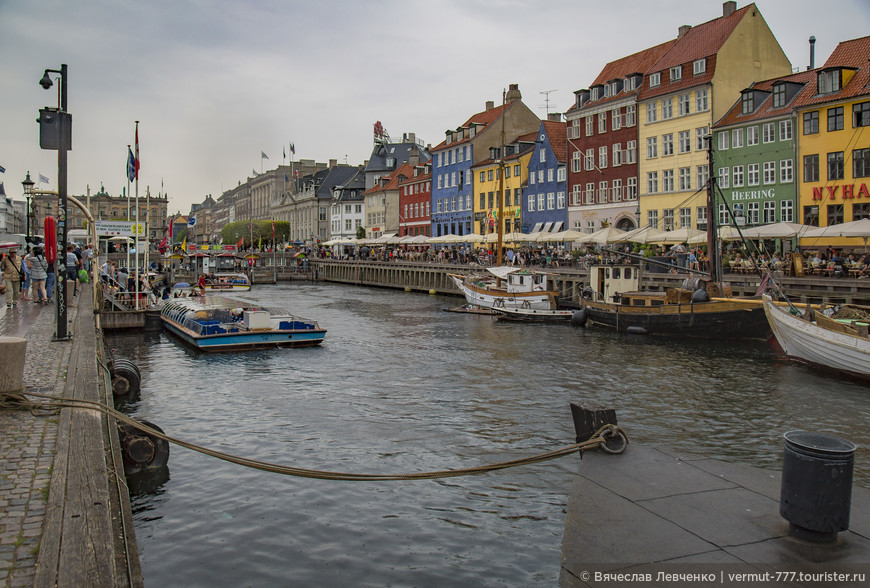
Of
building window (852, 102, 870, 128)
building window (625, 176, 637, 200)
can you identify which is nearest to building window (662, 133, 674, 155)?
Answer: building window (625, 176, 637, 200)

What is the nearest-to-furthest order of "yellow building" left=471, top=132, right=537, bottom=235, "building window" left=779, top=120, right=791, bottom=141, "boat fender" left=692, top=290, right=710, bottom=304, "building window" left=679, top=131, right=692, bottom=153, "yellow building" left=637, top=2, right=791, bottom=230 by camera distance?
"boat fender" left=692, top=290, right=710, bottom=304
"building window" left=779, top=120, right=791, bottom=141
"yellow building" left=637, top=2, right=791, bottom=230
"building window" left=679, top=131, right=692, bottom=153
"yellow building" left=471, top=132, right=537, bottom=235

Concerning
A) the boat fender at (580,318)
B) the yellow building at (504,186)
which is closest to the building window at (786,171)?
the boat fender at (580,318)

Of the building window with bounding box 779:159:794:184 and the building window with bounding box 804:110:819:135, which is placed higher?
the building window with bounding box 804:110:819:135

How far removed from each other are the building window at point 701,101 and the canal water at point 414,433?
1101 inches

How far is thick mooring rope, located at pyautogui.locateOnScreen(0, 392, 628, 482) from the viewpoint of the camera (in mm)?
8453

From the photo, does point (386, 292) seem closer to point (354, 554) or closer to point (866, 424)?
point (866, 424)

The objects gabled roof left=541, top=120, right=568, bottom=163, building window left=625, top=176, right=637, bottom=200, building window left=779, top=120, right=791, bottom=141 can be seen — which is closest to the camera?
building window left=779, top=120, right=791, bottom=141

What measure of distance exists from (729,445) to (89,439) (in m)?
11.7

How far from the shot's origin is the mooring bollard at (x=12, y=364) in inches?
418

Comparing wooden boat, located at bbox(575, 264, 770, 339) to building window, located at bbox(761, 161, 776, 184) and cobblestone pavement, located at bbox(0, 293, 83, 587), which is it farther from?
cobblestone pavement, located at bbox(0, 293, 83, 587)

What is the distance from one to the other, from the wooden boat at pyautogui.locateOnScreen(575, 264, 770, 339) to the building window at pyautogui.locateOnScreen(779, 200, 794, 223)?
46.6 feet

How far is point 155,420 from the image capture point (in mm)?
17156

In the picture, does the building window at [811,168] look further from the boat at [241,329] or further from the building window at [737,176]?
the boat at [241,329]

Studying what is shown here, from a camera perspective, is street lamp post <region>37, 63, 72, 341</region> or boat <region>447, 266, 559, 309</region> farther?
boat <region>447, 266, 559, 309</region>
